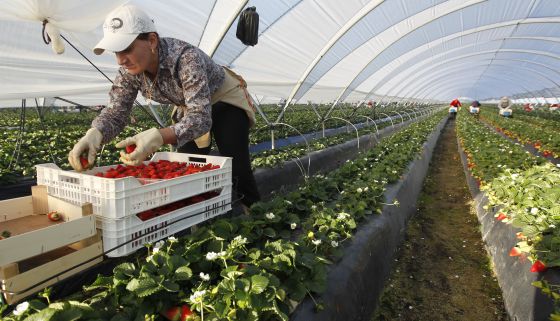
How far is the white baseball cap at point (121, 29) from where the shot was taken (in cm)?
197

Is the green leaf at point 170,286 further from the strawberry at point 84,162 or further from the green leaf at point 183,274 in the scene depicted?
the strawberry at point 84,162

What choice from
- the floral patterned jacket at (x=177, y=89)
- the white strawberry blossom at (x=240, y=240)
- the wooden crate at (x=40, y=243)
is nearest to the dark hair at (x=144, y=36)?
the floral patterned jacket at (x=177, y=89)

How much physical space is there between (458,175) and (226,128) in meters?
7.34

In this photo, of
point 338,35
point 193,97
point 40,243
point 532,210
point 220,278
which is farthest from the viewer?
point 338,35

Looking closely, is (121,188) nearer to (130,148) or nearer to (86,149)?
(130,148)

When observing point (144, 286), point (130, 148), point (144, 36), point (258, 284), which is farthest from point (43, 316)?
point (144, 36)

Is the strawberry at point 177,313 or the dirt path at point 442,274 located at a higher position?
the strawberry at point 177,313

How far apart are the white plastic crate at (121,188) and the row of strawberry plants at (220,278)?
0.90ft

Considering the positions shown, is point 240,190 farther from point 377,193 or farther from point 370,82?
point 370,82

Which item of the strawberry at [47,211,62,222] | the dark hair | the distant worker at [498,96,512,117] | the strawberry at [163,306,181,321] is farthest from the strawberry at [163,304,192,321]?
the distant worker at [498,96,512,117]

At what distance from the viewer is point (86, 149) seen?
2.22 meters

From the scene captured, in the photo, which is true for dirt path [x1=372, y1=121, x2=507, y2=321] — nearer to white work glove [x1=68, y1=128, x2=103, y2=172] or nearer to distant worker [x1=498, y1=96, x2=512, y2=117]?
white work glove [x1=68, y1=128, x2=103, y2=172]

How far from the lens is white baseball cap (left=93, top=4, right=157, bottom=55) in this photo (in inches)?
77.7

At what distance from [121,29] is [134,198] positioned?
0.98 meters
